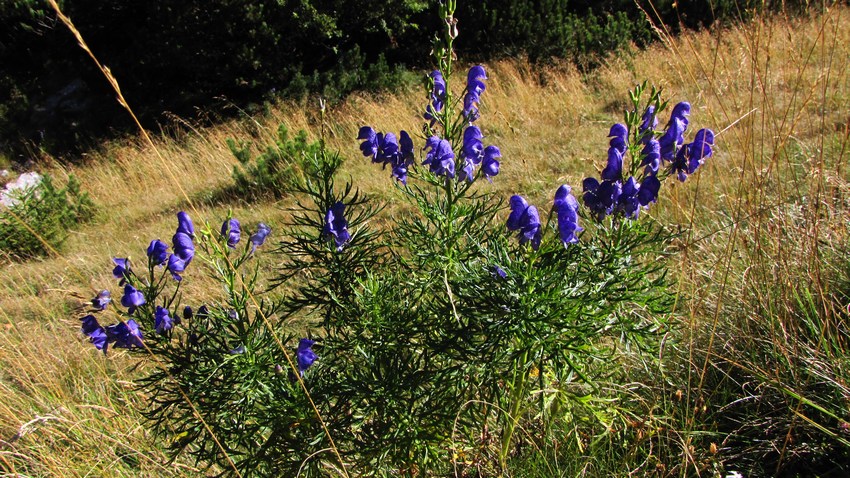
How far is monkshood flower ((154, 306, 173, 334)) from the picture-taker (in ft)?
5.75

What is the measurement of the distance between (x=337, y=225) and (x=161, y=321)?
623mm

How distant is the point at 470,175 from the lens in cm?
192

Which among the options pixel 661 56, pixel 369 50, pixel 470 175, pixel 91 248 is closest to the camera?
pixel 470 175

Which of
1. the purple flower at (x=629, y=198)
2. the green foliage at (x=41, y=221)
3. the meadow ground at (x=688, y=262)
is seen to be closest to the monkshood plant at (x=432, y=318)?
the purple flower at (x=629, y=198)

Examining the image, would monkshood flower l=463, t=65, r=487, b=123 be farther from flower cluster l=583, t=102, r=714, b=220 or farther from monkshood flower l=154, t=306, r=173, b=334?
monkshood flower l=154, t=306, r=173, b=334

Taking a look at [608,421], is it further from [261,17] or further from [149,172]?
[261,17]

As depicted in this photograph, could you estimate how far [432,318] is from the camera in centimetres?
197

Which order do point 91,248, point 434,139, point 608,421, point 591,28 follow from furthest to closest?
point 591,28 → point 91,248 → point 608,421 → point 434,139

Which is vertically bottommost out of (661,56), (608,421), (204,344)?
(661,56)

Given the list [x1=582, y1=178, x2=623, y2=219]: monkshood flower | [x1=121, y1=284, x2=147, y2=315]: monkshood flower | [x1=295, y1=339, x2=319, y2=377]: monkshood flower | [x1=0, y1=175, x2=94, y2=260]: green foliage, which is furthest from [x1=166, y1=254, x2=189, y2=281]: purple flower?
[x1=0, y1=175, x2=94, y2=260]: green foliage

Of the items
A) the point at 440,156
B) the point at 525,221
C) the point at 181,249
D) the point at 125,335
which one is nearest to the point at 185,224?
the point at 181,249

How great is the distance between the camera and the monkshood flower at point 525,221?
1660 millimetres

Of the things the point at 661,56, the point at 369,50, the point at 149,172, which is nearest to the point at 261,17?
the point at 369,50

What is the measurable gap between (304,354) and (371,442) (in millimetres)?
403
